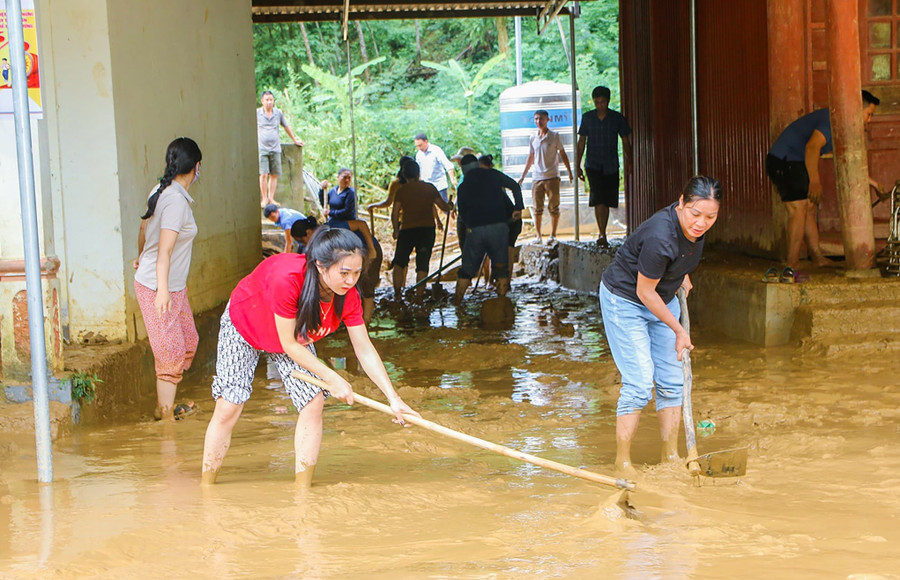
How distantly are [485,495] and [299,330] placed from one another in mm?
1159

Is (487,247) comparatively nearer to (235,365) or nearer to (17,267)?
(17,267)

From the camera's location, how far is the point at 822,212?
10273 millimetres

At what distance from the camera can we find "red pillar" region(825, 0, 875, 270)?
8.50 metres

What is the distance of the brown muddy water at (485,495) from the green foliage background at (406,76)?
17.5 m

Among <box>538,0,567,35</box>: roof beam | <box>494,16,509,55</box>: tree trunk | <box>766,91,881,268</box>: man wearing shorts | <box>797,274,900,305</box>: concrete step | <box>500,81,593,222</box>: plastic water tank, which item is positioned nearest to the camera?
<box>797,274,900,305</box>: concrete step

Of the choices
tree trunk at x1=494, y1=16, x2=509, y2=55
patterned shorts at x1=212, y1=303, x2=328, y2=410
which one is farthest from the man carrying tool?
tree trunk at x1=494, y1=16, x2=509, y2=55

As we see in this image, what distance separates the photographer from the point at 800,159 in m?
8.80

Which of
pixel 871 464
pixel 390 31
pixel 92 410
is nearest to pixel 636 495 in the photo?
pixel 871 464

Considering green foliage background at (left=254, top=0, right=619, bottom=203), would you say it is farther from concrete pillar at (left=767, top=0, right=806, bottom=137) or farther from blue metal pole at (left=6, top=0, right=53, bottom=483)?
blue metal pole at (left=6, top=0, right=53, bottom=483)

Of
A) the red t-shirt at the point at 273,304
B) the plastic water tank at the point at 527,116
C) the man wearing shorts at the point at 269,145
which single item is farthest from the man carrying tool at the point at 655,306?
the plastic water tank at the point at 527,116

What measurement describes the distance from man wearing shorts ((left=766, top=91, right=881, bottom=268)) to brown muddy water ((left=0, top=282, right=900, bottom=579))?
5.83 ft

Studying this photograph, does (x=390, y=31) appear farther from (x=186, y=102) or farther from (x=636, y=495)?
(x=636, y=495)

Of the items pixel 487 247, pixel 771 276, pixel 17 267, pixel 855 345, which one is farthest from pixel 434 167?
pixel 17 267

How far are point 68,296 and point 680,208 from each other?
439cm
